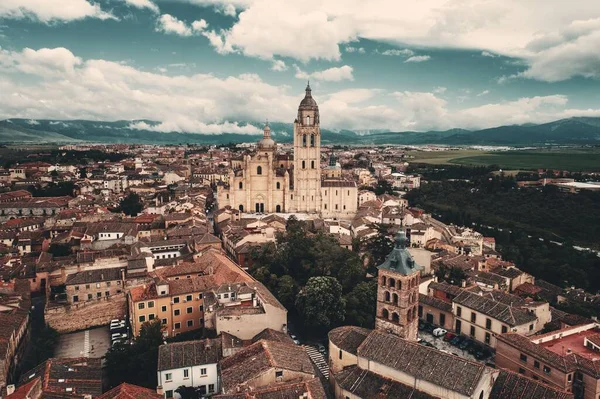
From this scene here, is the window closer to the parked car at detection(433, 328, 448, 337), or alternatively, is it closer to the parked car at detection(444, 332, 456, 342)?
the parked car at detection(444, 332, 456, 342)

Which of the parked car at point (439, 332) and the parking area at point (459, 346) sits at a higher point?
the parked car at point (439, 332)

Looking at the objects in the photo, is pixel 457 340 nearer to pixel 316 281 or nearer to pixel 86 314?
pixel 316 281

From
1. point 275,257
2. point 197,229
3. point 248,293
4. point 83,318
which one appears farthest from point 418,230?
point 83,318

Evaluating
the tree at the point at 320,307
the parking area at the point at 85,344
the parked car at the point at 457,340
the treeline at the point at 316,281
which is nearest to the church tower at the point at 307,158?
the treeline at the point at 316,281

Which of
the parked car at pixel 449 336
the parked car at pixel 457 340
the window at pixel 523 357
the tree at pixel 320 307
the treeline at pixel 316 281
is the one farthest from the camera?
the parked car at pixel 449 336

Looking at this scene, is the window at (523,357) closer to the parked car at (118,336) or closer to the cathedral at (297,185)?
the parked car at (118,336)

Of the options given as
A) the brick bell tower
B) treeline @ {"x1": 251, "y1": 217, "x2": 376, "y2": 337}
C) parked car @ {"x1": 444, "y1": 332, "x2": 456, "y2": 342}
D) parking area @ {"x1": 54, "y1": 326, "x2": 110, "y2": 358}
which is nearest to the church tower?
treeline @ {"x1": 251, "y1": 217, "x2": 376, "y2": 337}

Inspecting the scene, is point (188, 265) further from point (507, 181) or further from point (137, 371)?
point (507, 181)

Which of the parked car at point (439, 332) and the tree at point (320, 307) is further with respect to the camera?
the parked car at point (439, 332)
